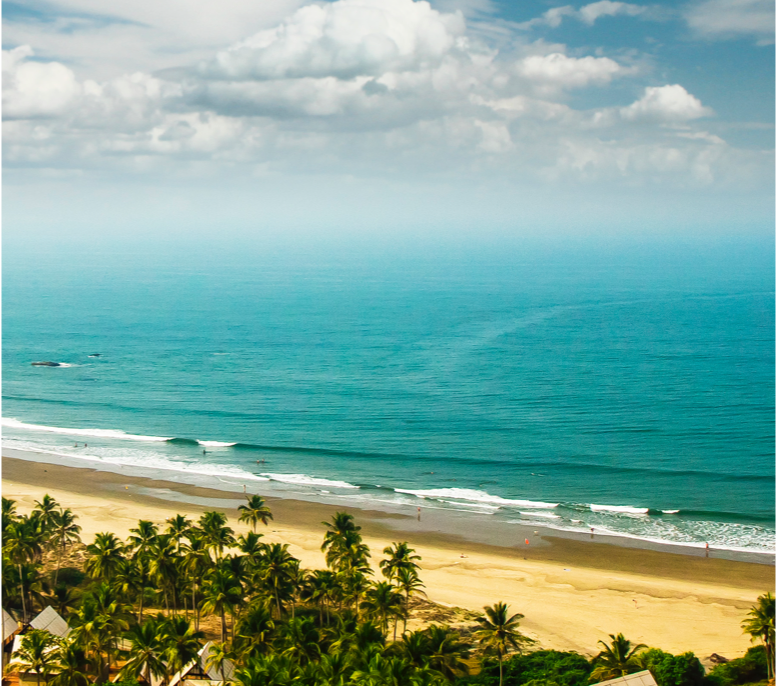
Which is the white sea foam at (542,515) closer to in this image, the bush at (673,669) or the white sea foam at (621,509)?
the white sea foam at (621,509)

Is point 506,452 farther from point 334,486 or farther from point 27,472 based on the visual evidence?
point 27,472

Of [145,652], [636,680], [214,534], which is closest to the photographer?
[636,680]

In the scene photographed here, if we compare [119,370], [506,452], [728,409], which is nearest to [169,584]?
[506,452]

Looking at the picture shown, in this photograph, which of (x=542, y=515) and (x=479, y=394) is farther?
(x=479, y=394)

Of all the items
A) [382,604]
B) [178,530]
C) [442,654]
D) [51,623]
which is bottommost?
[51,623]

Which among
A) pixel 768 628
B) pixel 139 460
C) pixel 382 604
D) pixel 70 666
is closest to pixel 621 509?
pixel 768 628

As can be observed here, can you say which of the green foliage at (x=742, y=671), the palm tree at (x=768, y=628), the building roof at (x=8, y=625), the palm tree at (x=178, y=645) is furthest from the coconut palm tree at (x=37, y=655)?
the palm tree at (x=768, y=628)

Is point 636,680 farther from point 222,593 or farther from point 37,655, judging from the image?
point 37,655
